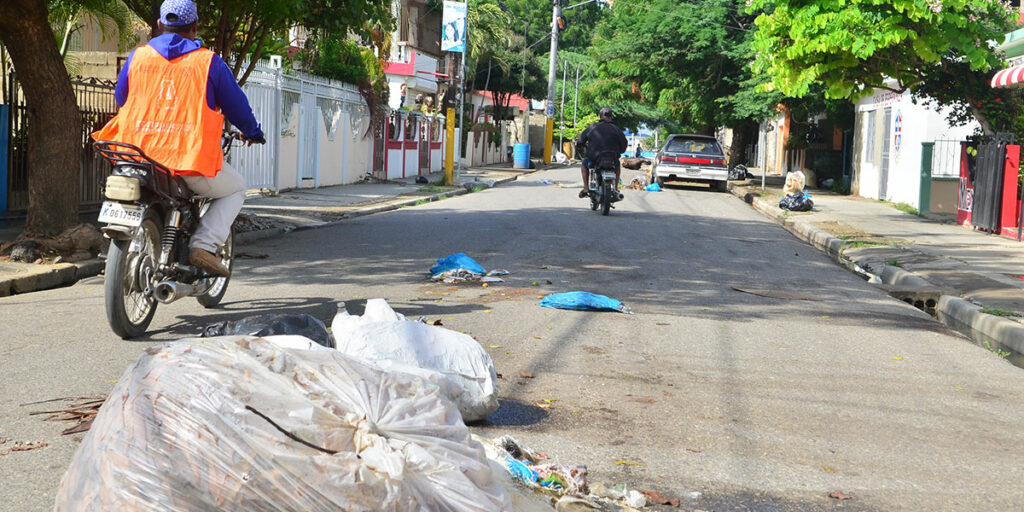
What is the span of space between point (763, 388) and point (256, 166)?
15.2 metres

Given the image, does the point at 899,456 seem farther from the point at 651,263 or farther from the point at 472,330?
the point at 651,263

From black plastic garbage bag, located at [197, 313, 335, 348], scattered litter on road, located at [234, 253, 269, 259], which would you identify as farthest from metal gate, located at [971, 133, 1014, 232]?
black plastic garbage bag, located at [197, 313, 335, 348]

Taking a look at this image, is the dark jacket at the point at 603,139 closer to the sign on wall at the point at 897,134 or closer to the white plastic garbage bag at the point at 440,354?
the sign on wall at the point at 897,134

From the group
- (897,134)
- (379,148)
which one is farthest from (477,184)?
(897,134)

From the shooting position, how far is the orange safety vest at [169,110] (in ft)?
19.1

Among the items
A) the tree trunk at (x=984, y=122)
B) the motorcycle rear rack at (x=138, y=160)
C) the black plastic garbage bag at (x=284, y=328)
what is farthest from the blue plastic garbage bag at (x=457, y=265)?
the tree trunk at (x=984, y=122)

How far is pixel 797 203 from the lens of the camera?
20516mm

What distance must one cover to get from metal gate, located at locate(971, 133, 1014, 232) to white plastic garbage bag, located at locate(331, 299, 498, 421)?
532 inches

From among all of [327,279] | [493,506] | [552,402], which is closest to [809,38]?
[327,279]

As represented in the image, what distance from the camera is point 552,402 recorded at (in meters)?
5.05

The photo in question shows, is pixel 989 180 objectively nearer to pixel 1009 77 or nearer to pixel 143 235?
pixel 1009 77

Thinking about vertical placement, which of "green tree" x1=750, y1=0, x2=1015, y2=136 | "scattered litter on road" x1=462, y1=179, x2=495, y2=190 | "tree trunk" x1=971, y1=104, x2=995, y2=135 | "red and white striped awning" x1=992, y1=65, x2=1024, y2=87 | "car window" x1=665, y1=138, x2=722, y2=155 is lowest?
"scattered litter on road" x1=462, y1=179, x2=495, y2=190

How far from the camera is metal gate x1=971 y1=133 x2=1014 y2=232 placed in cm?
1568

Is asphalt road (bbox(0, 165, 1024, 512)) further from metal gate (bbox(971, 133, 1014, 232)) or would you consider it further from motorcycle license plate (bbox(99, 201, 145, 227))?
metal gate (bbox(971, 133, 1014, 232))
